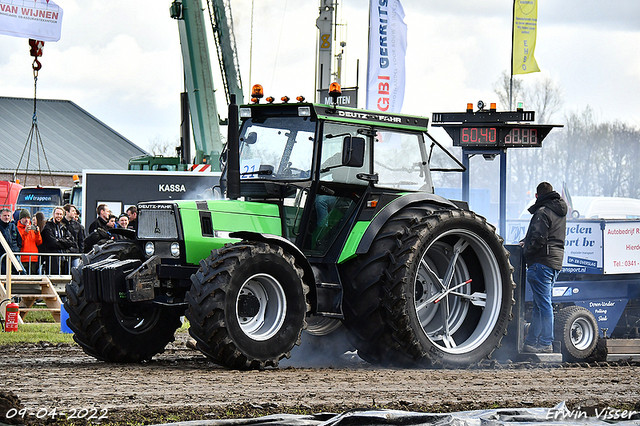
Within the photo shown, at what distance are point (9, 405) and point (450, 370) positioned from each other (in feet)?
14.7

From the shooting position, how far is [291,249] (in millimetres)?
7816

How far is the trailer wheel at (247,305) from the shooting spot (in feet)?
23.5

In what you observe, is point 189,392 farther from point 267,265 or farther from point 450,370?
A: point 450,370

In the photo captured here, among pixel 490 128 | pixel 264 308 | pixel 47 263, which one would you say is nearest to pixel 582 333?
pixel 490 128

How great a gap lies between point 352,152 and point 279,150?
85 centimetres

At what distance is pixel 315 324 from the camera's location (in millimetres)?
9156

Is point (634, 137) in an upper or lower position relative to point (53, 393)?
upper

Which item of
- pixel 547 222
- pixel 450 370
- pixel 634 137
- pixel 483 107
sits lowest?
pixel 450 370

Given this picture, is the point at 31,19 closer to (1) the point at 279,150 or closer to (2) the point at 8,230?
(2) the point at 8,230

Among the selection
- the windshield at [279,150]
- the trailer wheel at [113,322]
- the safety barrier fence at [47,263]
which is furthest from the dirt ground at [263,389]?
the safety barrier fence at [47,263]

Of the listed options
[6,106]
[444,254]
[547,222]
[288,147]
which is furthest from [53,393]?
[6,106]

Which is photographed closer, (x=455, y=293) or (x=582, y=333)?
(x=455, y=293)

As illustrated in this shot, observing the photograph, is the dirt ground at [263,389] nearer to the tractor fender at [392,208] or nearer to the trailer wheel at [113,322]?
the trailer wheel at [113,322]

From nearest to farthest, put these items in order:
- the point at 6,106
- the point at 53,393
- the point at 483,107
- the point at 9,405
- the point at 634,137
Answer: the point at 9,405 < the point at 53,393 < the point at 483,107 < the point at 634,137 < the point at 6,106
